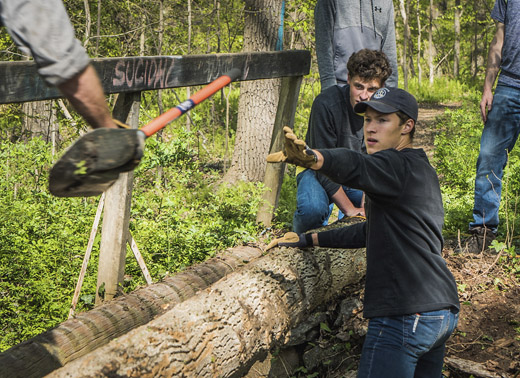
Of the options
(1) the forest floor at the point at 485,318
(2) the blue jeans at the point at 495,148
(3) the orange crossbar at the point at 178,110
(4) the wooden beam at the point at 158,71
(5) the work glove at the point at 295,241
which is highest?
(4) the wooden beam at the point at 158,71

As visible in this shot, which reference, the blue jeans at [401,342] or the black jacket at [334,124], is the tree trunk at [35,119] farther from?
the blue jeans at [401,342]

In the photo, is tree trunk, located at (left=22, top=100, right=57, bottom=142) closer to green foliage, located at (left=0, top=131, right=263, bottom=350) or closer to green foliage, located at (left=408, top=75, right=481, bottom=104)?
green foliage, located at (left=0, top=131, right=263, bottom=350)

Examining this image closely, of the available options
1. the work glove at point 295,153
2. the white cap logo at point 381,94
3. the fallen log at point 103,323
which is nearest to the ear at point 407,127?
the white cap logo at point 381,94

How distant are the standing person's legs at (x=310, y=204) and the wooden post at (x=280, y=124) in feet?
3.30

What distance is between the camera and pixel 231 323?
2.97 m

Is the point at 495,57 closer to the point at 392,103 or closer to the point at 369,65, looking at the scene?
the point at 369,65

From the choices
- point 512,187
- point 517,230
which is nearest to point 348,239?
point 517,230

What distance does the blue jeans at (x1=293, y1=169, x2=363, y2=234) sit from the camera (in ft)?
13.2

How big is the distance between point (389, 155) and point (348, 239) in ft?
2.45

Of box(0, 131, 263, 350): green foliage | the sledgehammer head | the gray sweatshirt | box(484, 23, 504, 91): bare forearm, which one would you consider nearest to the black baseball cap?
the sledgehammer head

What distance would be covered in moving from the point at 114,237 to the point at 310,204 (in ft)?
4.55

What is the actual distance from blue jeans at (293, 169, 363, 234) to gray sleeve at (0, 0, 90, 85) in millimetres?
2244

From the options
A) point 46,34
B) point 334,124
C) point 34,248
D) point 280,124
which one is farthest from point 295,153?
point 280,124

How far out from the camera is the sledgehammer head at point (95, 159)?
7.08 feet
